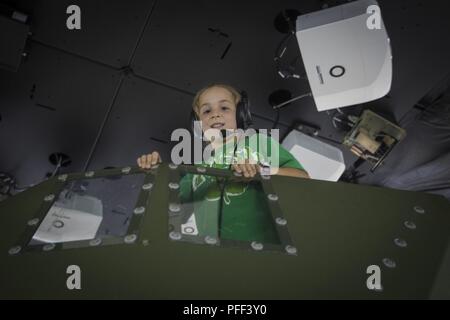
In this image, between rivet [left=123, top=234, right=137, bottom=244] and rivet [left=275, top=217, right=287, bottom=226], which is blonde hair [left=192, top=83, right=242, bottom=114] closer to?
rivet [left=275, top=217, right=287, bottom=226]

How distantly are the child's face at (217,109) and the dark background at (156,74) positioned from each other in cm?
20

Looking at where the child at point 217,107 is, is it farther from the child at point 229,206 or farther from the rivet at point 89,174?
the rivet at point 89,174

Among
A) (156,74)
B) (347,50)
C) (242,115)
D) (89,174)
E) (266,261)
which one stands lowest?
(266,261)

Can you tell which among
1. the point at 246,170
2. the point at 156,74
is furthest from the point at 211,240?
the point at 156,74

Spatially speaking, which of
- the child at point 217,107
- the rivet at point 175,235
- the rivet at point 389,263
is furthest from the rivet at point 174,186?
the child at point 217,107

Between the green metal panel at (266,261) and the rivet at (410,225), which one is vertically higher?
the rivet at (410,225)

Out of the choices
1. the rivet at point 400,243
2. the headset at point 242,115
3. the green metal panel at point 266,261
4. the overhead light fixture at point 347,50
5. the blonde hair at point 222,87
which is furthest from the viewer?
the blonde hair at point 222,87

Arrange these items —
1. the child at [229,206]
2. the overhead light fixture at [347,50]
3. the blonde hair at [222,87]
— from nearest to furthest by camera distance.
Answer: the child at [229,206] < the overhead light fixture at [347,50] < the blonde hair at [222,87]

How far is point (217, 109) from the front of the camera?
5.85 ft

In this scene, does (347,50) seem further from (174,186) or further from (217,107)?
(174,186)

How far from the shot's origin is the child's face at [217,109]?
1.74 m

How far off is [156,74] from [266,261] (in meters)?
1.58

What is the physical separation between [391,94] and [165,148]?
129 centimetres

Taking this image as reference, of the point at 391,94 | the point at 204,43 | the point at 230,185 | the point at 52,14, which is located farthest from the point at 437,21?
the point at 52,14
